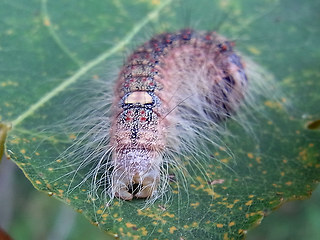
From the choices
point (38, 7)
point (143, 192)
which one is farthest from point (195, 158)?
point (38, 7)

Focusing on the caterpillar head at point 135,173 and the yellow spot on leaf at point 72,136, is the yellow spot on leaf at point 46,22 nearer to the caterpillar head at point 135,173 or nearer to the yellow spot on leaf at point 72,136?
the yellow spot on leaf at point 72,136

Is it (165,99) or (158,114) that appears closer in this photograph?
(158,114)

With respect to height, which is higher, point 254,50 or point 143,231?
point 254,50

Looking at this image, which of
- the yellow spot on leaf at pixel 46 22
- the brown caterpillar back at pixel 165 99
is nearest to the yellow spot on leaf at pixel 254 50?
the brown caterpillar back at pixel 165 99

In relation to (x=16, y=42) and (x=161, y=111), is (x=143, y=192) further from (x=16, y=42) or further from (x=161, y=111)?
(x=16, y=42)

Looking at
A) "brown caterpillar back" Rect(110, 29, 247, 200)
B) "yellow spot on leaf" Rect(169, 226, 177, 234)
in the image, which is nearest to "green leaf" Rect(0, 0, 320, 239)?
"yellow spot on leaf" Rect(169, 226, 177, 234)

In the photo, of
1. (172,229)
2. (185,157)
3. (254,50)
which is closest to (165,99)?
(185,157)

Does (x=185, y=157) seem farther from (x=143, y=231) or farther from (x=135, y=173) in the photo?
(x=143, y=231)
